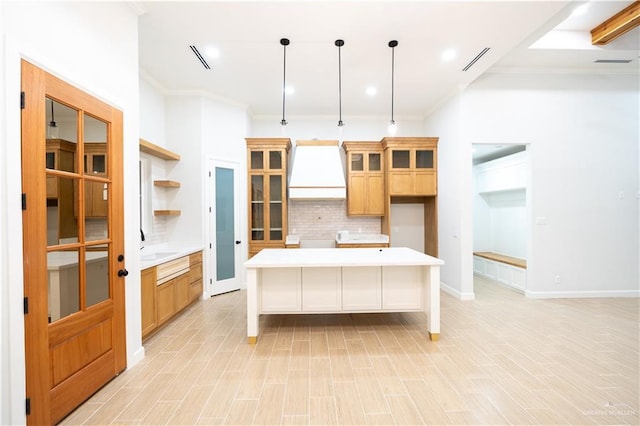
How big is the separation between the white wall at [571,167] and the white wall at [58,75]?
14.4ft

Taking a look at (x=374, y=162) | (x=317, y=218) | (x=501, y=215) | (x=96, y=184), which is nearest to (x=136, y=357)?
(x=96, y=184)

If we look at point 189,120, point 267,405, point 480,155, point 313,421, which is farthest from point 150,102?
point 480,155

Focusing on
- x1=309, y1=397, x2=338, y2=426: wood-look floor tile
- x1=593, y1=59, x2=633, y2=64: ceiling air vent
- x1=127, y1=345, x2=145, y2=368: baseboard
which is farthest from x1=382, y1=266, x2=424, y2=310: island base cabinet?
x1=593, y1=59, x2=633, y2=64: ceiling air vent

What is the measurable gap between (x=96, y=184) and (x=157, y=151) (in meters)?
1.88

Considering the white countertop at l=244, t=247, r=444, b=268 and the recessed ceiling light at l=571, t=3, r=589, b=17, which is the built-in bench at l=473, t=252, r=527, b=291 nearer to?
the white countertop at l=244, t=247, r=444, b=268

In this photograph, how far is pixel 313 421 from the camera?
5.90 ft

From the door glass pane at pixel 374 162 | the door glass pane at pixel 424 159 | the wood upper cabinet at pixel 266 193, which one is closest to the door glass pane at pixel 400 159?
the door glass pane at pixel 424 159

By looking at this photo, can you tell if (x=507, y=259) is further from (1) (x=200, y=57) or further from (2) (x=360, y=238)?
(1) (x=200, y=57)

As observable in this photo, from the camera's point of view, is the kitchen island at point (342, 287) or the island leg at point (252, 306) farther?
the kitchen island at point (342, 287)

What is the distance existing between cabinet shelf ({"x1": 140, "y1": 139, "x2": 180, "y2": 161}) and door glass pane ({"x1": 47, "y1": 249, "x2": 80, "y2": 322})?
1.95 meters

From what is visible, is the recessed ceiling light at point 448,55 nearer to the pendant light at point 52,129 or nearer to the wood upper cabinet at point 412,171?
the wood upper cabinet at point 412,171

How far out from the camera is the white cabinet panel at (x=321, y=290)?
3.07 meters

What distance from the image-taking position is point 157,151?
3781 millimetres

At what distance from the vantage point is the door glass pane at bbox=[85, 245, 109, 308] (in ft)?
6.63
